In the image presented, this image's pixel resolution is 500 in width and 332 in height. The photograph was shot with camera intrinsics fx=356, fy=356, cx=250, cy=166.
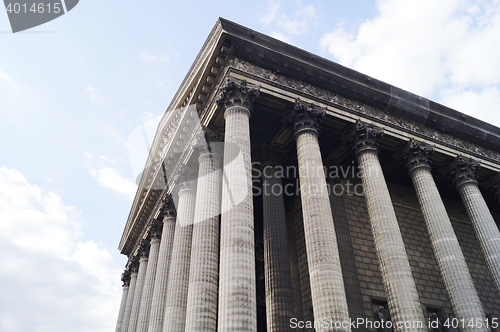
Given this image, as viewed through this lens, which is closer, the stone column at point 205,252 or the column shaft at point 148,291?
the stone column at point 205,252

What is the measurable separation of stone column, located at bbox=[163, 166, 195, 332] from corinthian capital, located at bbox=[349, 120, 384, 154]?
26.3 feet

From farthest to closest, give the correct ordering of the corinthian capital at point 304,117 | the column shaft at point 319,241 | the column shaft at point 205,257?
1. the corinthian capital at point 304,117
2. the column shaft at point 205,257
3. the column shaft at point 319,241

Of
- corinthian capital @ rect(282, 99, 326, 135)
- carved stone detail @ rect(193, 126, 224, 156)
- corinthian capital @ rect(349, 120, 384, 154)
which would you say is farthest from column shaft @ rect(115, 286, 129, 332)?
corinthian capital @ rect(349, 120, 384, 154)

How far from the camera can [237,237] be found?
35.6 feet

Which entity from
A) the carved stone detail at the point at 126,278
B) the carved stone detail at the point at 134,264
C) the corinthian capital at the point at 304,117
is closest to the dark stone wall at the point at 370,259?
the corinthian capital at the point at 304,117

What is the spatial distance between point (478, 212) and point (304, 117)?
31.6ft

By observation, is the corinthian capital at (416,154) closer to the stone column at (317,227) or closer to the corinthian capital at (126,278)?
the stone column at (317,227)

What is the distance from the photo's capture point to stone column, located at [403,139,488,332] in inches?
508

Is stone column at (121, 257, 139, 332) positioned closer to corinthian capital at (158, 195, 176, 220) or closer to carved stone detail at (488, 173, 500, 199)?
corinthian capital at (158, 195, 176, 220)

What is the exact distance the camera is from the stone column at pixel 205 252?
39.1ft

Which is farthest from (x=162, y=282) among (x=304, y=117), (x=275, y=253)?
(x=304, y=117)

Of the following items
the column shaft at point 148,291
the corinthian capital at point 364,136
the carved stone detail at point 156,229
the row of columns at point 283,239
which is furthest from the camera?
the carved stone detail at point 156,229

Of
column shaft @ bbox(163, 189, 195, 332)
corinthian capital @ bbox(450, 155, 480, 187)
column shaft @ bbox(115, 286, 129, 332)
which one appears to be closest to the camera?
column shaft @ bbox(163, 189, 195, 332)

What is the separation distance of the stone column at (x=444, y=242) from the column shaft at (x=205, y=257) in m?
8.84
